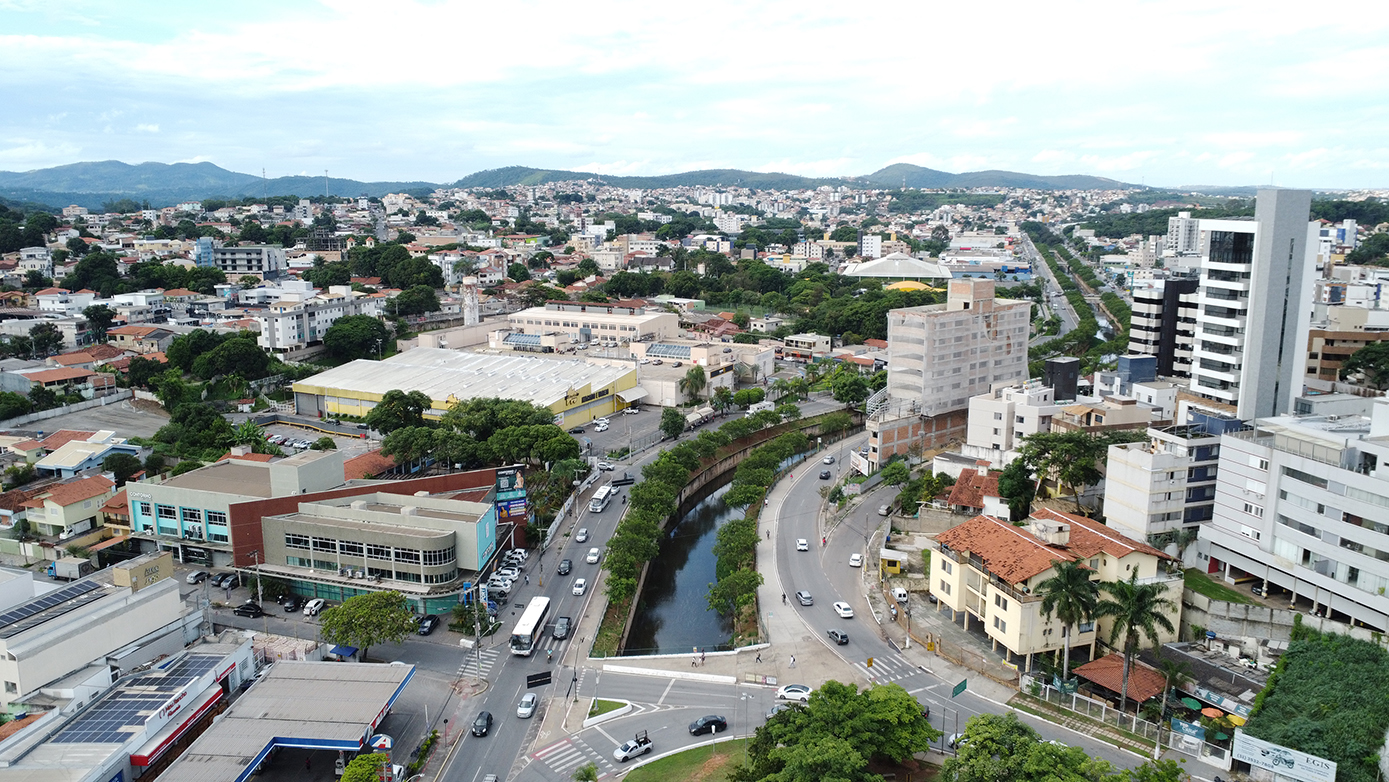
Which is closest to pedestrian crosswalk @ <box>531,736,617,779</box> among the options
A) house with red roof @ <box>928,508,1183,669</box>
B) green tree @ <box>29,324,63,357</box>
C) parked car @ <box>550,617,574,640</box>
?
parked car @ <box>550,617,574,640</box>

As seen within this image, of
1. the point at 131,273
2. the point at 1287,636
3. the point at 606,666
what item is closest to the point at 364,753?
the point at 606,666

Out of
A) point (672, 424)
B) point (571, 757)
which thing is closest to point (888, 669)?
point (571, 757)

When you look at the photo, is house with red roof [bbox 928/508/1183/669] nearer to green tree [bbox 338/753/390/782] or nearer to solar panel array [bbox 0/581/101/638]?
green tree [bbox 338/753/390/782]

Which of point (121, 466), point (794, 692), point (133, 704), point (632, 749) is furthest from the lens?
point (121, 466)

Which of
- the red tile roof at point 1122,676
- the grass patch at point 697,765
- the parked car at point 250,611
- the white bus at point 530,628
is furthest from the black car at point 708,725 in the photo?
the parked car at point 250,611

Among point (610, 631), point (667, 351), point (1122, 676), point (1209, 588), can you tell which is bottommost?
point (610, 631)

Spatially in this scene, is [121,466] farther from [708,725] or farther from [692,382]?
[708,725]
